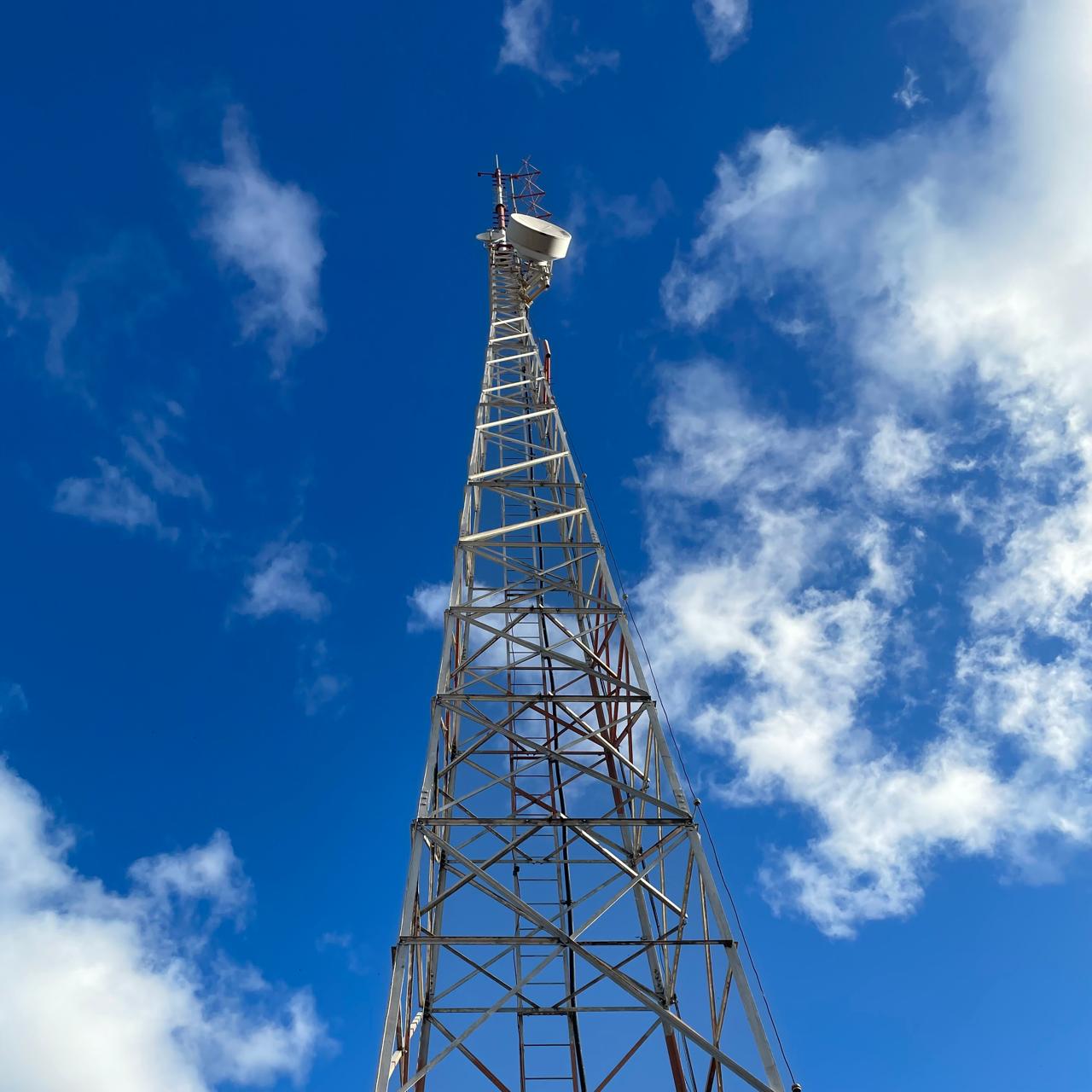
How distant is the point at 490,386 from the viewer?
22812mm

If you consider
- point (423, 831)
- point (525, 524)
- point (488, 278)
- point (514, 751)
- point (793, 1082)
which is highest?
point (488, 278)

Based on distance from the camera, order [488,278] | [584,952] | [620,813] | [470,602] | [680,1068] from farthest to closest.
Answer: [488,278] < [470,602] < [620,813] < [680,1068] < [584,952]

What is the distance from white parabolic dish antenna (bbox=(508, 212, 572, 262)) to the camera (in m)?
23.9

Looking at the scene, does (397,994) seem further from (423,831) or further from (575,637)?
(575,637)

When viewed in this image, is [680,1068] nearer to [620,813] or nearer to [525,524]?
[620,813]

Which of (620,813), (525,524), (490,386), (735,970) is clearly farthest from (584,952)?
(490,386)

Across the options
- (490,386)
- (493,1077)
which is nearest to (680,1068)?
(493,1077)

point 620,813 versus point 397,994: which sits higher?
point 620,813

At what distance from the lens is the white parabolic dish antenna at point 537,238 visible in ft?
78.5

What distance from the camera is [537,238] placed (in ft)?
78.7

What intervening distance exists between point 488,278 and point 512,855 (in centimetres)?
2028

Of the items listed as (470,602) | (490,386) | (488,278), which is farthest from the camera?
(488,278)

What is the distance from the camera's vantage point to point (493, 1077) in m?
10.7

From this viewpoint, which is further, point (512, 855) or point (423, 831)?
point (512, 855)
